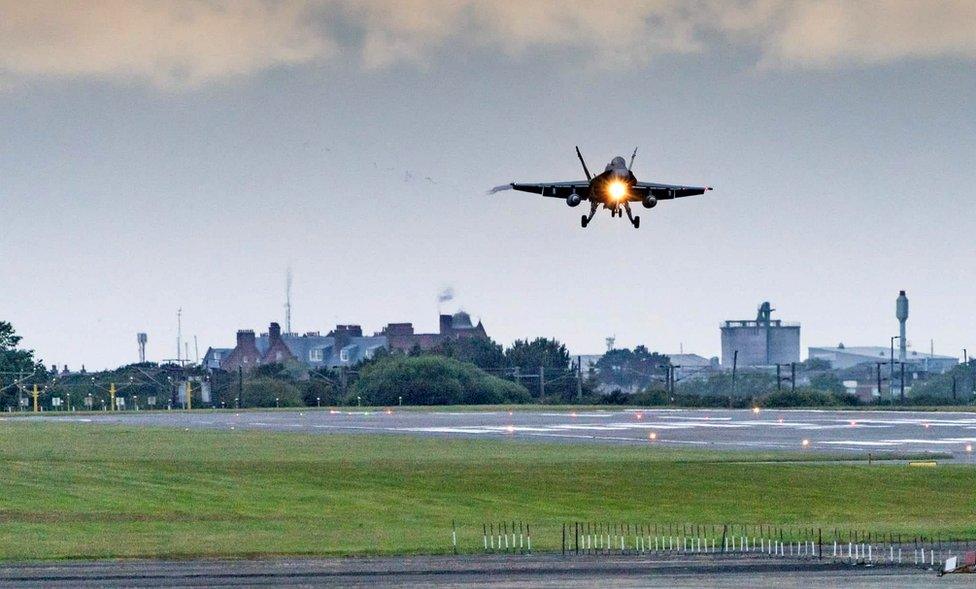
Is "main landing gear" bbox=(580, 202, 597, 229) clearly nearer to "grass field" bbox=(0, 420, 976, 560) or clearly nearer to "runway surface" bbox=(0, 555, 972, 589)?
"grass field" bbox=(0, 420, 976, 560)

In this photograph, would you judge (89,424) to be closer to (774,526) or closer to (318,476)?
(318,476)

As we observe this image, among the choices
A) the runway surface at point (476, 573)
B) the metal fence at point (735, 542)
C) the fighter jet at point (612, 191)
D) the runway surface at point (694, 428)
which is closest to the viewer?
the runway surface at point (476, 573)

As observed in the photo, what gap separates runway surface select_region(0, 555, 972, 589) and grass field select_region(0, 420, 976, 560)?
3.19 metres

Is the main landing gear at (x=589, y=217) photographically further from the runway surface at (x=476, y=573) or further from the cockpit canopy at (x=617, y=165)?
the runway surface at (x=476, y=573)

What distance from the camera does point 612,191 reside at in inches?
2719

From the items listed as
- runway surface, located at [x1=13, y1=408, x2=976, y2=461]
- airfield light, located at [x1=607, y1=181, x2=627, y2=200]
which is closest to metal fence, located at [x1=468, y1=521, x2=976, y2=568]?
airfield light, located at [x1=607, y1=181, x2=627, y2=200]

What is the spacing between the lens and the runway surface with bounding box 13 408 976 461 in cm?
10500

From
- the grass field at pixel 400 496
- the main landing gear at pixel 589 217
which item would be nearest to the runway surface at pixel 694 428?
the grass field at pixel 400 496

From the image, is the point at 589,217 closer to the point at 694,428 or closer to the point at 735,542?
the point at 735,542

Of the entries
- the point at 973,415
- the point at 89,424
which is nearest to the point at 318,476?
the point at 89,424

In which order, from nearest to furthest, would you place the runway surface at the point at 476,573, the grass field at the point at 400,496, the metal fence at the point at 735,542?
1. the runway surface at the point at 476,573
2. the metal fence at the point at 735,542
3. the grass field at the point at 400,496

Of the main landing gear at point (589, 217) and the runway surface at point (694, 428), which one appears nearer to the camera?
the main landing gear at point (589, 217)

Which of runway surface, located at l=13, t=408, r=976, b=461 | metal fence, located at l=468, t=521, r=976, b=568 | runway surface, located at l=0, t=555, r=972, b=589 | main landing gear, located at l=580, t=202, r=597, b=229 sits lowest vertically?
metal fence, located at l=468, t=521, r=976, b=568

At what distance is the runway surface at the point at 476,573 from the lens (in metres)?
39.5
